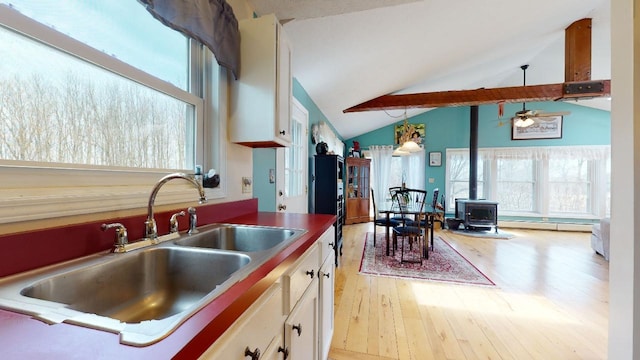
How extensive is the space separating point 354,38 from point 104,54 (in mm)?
1985

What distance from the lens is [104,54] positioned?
0.86 metres

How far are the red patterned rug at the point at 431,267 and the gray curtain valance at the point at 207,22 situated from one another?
2595 mm

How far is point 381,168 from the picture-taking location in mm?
6406

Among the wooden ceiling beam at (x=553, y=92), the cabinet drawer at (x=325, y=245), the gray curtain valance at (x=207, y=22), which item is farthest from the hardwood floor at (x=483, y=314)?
the wooden ceiling beam at (x=553, y=92)

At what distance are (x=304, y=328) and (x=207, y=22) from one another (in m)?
1.38

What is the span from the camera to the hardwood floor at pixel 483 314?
1625 millimetres

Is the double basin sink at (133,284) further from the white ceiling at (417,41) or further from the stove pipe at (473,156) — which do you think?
the stove pipe at (473,156)

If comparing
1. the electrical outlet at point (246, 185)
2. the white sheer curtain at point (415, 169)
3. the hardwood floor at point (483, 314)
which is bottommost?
the hardwood floor at point (483, 314)

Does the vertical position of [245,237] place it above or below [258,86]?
below

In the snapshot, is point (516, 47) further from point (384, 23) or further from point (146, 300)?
point (146, 300)

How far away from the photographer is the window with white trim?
5.19m

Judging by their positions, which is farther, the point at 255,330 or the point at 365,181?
the point at 365,181

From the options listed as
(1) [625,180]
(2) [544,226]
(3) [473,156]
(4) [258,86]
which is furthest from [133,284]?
(2) [544,226]

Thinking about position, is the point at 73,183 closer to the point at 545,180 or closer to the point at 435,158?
the point at 435,158
